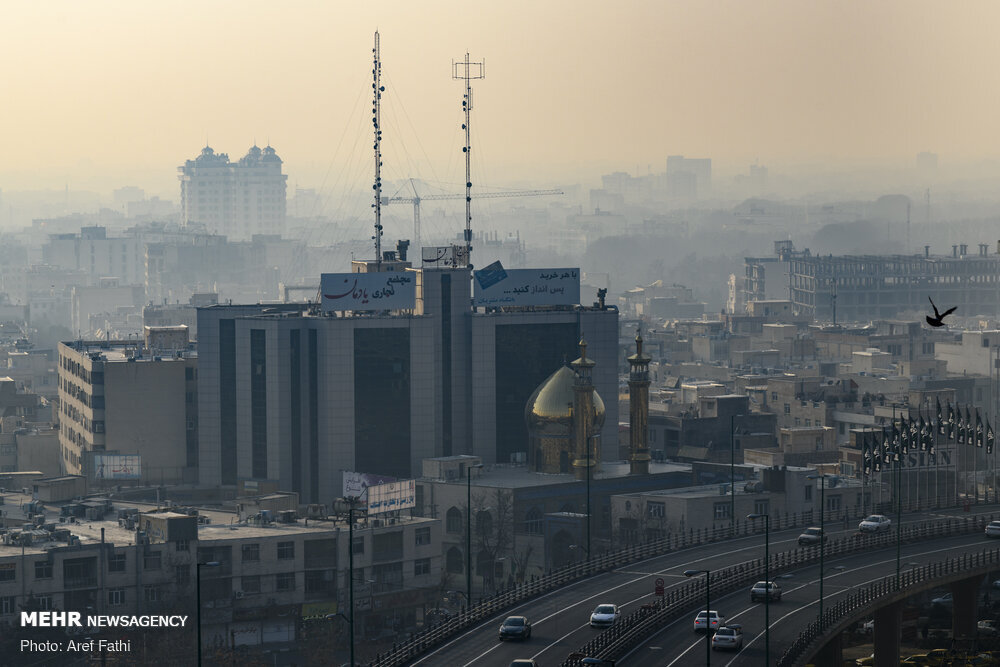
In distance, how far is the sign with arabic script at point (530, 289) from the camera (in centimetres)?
13312

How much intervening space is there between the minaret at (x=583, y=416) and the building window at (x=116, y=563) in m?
32.4

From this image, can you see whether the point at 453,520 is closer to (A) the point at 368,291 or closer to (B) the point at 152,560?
(A) the point at 368,291

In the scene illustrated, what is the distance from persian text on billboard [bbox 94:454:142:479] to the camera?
12612 centimetres

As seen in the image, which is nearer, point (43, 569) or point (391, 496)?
point (43, 569)

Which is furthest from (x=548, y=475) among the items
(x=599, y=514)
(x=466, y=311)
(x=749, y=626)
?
(x=749, y=626)

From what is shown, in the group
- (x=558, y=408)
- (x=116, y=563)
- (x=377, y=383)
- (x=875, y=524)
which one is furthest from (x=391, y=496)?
(x=875, y=524)

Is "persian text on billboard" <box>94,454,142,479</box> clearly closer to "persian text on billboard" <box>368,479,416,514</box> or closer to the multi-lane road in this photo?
A: "persian text on billboard" <box>368,479,416,514</box>

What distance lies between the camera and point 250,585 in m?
101

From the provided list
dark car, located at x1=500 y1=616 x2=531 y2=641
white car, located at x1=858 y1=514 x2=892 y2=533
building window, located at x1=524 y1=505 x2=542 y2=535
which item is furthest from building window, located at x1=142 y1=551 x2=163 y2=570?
white car, located at x1=858 y1=514 x2=892 y2=533

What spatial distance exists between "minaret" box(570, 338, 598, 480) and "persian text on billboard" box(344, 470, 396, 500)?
11759 mm

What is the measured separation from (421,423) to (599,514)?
1475cm

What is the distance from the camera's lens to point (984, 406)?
178375 millimetres

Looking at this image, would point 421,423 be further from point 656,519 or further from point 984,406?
point 984,406

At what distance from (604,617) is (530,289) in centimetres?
5593
